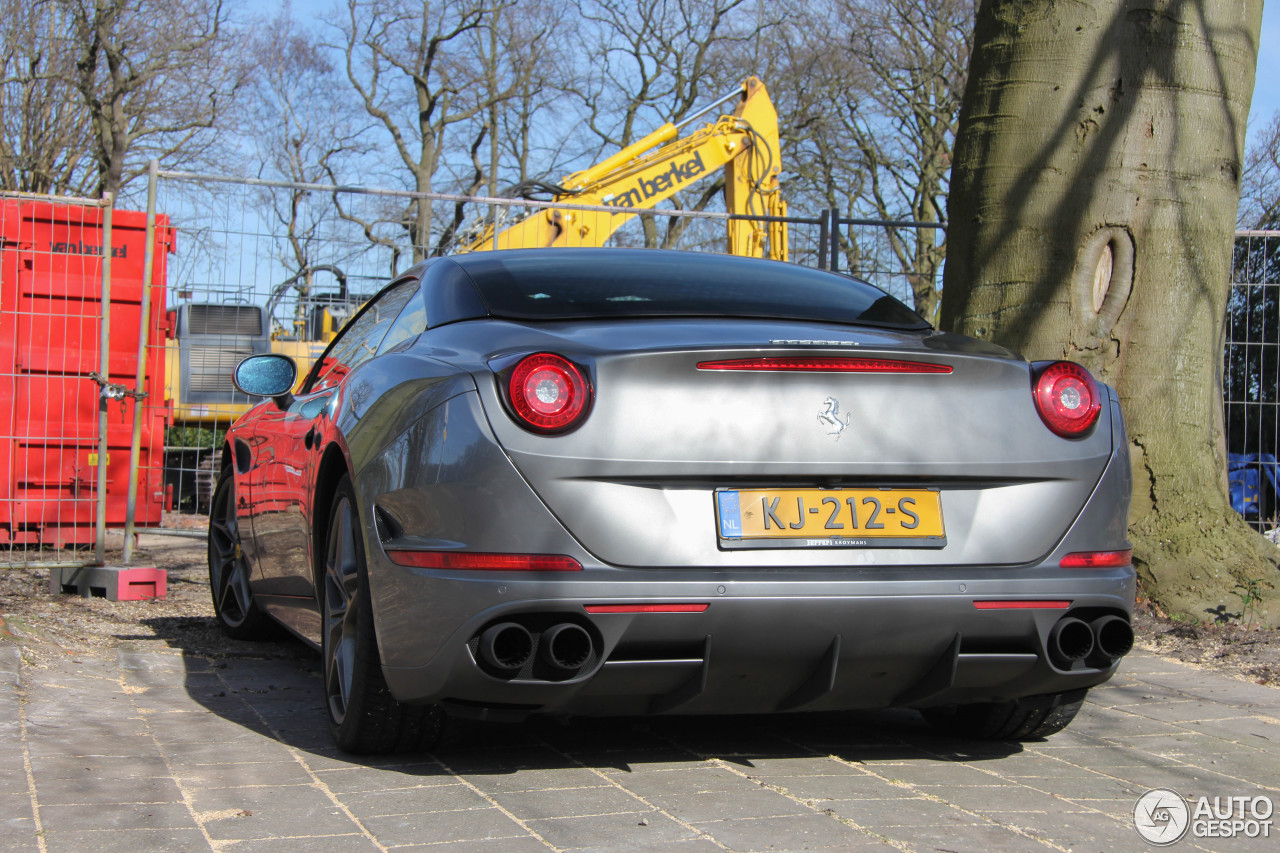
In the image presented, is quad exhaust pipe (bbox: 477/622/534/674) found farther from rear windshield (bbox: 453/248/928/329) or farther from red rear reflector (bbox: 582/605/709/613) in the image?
rear windshield (bbox: 453/248/928/329)

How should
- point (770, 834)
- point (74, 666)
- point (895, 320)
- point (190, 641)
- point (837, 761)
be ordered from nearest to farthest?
point (770, 834) < point (837, 761) < point (895, 320) < point (74, 666) < point (190, 641)

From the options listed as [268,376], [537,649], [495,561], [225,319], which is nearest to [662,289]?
[495,561]

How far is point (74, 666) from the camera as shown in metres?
4.71

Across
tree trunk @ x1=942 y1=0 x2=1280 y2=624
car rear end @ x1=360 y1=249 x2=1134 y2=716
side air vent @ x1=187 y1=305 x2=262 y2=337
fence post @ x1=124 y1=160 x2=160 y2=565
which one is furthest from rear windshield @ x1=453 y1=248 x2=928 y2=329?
side air vent @ x1=187 y1=305 x2=262 y2=337

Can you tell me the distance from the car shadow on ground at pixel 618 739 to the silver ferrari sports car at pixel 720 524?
0.17 m

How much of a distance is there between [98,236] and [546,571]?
6953mm

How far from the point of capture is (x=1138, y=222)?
5773 millimetres

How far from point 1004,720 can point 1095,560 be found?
0.75m

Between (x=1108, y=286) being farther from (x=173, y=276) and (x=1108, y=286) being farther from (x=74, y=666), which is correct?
(x=173, y=276)

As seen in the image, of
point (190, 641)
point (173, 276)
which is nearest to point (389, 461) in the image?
point (190, 641)

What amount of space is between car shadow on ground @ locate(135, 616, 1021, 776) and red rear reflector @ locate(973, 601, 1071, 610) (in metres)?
0.68

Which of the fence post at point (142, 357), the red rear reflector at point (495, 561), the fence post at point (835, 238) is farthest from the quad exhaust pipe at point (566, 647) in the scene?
the fence post at point (835, 238)

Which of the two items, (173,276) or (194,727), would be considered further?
(173,276)

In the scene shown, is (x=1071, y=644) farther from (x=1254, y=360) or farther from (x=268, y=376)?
(x=1254, y=360)
